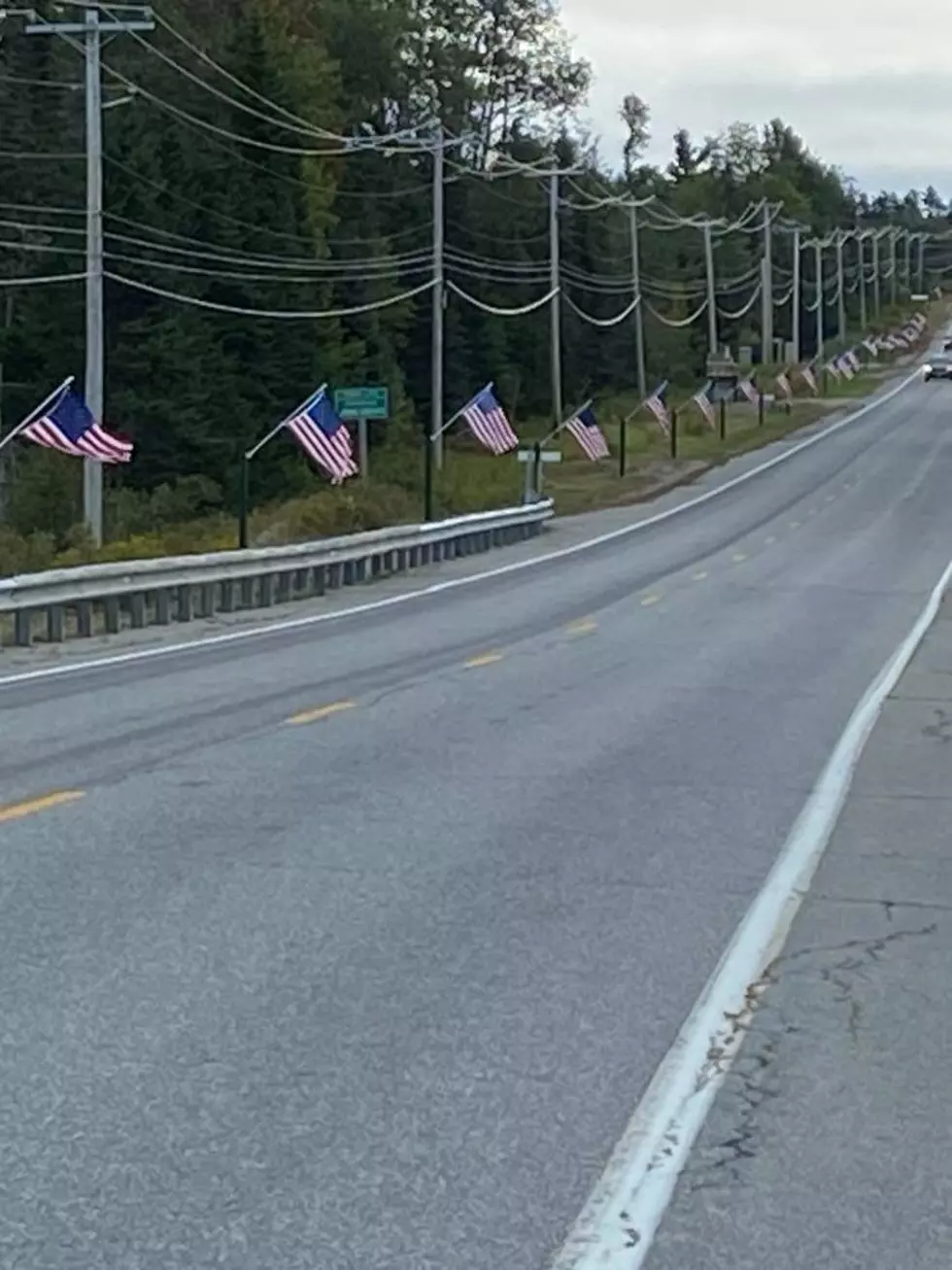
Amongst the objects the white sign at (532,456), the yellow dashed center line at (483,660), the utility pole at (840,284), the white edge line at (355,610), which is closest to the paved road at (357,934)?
the yellow dashed center line at (483,660)

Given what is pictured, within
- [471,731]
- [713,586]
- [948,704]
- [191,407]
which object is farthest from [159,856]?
[191,407]

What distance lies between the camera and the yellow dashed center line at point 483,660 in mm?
22023

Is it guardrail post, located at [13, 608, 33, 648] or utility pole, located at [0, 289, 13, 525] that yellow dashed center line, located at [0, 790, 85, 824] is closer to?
guardrail post, located at [13, 608, 33, 648]

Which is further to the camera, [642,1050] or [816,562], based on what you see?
[816,562]

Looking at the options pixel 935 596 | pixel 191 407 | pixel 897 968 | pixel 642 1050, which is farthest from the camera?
pixel 191 407

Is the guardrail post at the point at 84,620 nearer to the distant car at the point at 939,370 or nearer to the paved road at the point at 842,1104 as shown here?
the paved road at the point at 842,1104

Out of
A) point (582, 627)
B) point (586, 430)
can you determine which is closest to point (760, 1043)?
point (582, 627)

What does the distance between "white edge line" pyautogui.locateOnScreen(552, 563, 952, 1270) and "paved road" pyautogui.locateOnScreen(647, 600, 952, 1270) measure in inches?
2.2

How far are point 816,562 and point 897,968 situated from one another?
3505 centimetres

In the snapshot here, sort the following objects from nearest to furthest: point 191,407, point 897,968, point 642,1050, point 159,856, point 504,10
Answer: point 642,1050 → point 897,968 → point 159,856 → point 191,407 → point 504,10

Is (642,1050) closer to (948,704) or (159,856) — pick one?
(159,856)

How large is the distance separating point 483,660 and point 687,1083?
51.1 feet

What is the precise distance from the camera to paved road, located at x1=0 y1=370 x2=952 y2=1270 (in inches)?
234

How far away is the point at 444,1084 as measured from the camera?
6992 millimetres
